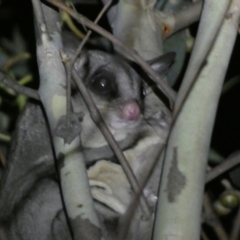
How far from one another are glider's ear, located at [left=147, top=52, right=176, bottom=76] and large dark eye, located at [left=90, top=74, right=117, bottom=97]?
359mm

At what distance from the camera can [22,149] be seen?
120 inches

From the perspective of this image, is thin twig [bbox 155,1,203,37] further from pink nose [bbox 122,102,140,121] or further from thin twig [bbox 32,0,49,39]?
thin twig [bbox 32,0,49,39]

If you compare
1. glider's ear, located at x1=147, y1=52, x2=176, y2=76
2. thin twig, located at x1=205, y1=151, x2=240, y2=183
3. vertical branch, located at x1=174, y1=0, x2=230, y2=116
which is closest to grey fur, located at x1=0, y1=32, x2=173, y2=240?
glider's ear, located at x1=147, y1=52, x2=176, y2=76

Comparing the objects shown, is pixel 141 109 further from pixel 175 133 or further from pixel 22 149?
pixel 175 133

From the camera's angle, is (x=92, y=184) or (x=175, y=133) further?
(x=92, y=184)

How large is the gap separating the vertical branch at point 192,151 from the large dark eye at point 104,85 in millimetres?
1556

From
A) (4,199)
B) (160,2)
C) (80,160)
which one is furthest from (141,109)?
(80,160)

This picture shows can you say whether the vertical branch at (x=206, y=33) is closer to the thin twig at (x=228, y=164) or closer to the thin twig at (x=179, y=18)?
the thin twig at (x=228, y=164)

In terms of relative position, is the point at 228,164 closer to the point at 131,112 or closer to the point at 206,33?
the point at 206,33

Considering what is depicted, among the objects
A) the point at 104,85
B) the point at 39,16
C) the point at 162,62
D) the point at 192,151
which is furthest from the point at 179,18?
the point at 192,151

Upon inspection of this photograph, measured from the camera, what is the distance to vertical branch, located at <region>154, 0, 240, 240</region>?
166 centimetres

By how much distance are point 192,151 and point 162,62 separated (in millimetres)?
1250

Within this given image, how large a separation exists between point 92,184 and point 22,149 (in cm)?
70

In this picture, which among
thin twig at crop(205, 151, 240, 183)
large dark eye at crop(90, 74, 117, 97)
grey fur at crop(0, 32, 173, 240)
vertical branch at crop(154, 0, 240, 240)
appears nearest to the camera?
vertical branch at crop(154, 0, 240, 240)
